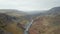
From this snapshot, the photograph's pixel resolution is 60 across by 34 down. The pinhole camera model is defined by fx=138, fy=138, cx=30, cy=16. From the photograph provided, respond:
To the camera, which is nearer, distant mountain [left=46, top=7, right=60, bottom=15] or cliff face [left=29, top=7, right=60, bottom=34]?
cliff face [left=29, top=7, right=60, bottom=34]

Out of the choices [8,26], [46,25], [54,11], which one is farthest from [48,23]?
[8,26]

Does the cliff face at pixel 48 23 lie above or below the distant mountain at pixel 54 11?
below

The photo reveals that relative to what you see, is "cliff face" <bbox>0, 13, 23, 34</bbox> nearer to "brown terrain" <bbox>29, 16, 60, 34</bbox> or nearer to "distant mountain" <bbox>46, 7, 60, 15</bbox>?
"brown terrain" <bbox>29, 16, 60, 34</bbox>

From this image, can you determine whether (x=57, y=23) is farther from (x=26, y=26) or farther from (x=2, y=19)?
(x=2, y=19)

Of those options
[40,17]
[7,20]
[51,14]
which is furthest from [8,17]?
[51,14]

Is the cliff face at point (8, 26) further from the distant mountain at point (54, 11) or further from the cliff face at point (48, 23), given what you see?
the distant mountain at point (54, 11)

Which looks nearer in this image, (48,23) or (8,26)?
(48,23)

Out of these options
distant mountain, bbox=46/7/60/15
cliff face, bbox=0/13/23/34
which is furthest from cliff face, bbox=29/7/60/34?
cliff face, bbox=0/13/23/34

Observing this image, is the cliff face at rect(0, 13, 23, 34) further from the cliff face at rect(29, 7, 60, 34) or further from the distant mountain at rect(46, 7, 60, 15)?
the distant mountain at rect(46, 7, 60, 15)

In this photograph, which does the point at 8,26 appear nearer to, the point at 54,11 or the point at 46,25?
the point at 46,25

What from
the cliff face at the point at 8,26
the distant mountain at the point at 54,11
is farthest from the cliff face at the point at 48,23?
the cliff face at the point at 8,26

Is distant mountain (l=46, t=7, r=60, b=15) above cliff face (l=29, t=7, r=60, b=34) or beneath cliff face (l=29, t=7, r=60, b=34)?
above
